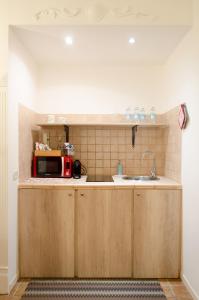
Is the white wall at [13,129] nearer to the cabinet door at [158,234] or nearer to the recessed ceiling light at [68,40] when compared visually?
the recessed ceiling light at [68,40]

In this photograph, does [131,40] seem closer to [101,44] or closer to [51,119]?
[101,44]

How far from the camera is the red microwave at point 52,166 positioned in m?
2.79

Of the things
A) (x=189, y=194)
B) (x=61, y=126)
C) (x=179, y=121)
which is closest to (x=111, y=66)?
(x=61, y=126)

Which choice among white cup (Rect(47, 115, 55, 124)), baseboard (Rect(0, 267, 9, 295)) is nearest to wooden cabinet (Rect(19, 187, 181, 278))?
baseboard (Rect(0, 267, 9, 295))

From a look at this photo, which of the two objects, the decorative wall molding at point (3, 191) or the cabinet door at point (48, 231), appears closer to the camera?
the decorative wall molding at point (3, 191)

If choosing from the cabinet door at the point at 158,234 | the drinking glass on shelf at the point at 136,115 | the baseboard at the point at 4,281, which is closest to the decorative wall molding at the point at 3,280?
the baseboard at the point at 4,281

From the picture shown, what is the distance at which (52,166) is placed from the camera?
282 cm

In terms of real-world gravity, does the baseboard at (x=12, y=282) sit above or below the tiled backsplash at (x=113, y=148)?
below

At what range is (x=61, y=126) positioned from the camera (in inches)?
122

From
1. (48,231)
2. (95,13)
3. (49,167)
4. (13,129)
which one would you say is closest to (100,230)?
(48,231)

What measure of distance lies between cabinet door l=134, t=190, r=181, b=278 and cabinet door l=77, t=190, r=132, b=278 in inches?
3.8

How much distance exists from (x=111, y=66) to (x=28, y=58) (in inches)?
39.1

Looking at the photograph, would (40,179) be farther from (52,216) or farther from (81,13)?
(81,13)

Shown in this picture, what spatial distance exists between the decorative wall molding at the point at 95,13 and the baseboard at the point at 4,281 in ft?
7.13
